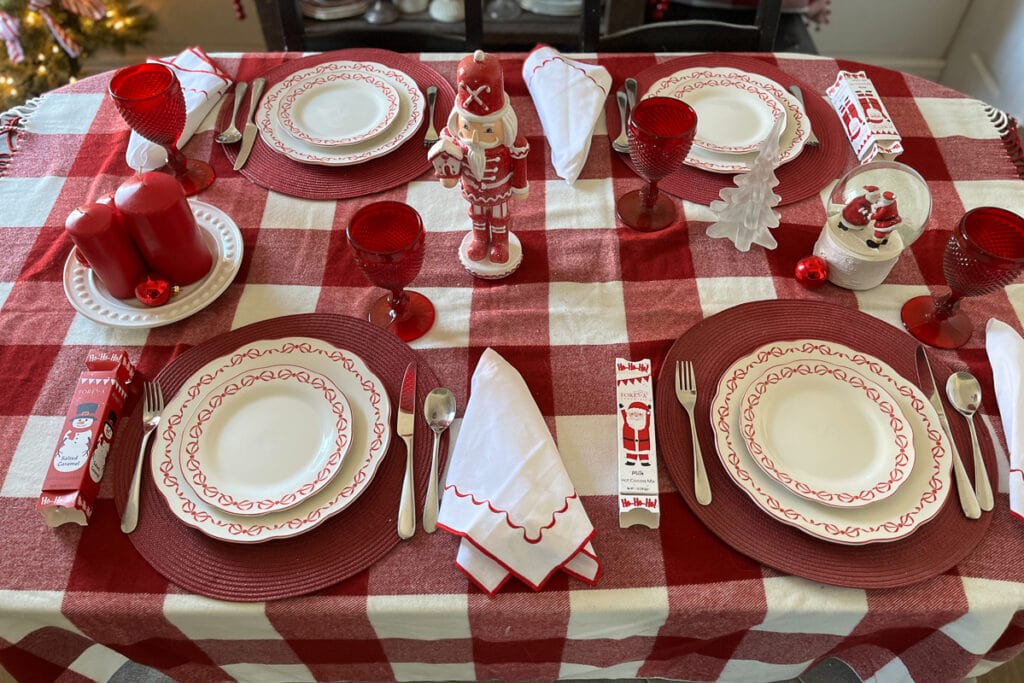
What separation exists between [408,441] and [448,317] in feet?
0.60

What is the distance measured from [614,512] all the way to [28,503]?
593 mm

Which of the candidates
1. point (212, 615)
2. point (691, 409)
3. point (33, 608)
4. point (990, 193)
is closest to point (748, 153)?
point (990, 193)

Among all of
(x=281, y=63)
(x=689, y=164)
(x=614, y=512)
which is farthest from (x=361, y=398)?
(x=281, y=63)

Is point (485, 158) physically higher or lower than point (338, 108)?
higher

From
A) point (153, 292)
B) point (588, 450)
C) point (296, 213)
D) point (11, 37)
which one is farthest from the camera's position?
point (11, 37)

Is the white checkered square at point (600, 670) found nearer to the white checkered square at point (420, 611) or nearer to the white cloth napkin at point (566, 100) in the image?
the white checkered square at point (420, 611)

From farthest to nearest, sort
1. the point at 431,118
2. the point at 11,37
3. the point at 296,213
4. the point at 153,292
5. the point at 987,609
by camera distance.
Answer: the point at 11,37
the point at 431,118
the point at 296,213
the point at 153,292
the point at 987,609

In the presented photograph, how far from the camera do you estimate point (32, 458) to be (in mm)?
773

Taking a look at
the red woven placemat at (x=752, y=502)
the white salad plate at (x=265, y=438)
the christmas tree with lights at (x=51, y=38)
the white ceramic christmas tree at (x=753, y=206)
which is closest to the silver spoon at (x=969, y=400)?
the red woven placemat at (x=752, y=502)

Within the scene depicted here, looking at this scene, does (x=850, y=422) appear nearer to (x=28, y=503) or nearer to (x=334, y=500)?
(x=334, y=500)

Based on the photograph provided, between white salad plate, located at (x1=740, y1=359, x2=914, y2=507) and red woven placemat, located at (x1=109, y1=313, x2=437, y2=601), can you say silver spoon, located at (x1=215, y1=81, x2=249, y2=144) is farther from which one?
white salad plate, located at (x1=740, y1=359, x2=914, y2=507)

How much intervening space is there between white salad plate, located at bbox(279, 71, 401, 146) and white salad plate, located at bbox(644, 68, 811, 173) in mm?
409

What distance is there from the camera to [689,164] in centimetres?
104

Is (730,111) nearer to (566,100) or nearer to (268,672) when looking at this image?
(566,100)
